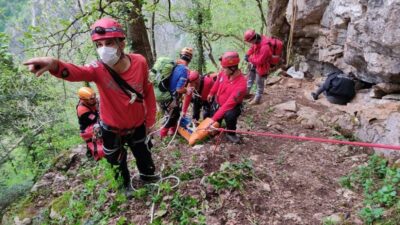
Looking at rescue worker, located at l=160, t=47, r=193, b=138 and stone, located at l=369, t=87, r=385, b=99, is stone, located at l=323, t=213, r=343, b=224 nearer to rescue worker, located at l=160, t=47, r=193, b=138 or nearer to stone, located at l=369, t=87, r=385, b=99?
rescue worker, located at l=160, t=47, r=193, b=138

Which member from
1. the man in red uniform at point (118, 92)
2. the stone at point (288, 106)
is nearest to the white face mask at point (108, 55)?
the man in red uniform at point (118, 92)

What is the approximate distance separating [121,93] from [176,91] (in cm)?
238

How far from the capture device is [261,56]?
300 inches

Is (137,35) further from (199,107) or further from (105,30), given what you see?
(105,30)

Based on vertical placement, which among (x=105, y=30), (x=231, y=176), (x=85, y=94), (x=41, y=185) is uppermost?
(x=105, y=30)

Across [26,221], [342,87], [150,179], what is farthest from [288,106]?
[26,221]

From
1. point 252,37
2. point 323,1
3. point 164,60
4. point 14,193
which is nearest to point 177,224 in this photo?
point 164,60

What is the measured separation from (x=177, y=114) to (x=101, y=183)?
2070mm

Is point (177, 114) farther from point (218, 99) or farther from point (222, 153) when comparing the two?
point (222, 153)

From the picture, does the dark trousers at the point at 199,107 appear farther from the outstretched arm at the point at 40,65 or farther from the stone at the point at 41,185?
the outstretched arm at the point at 40,65

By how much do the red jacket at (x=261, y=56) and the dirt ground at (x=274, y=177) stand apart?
119 cm

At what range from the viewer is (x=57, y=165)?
23.7 ft

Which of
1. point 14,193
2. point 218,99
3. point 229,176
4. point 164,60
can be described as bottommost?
point 14,193

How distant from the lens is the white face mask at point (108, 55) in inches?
129
